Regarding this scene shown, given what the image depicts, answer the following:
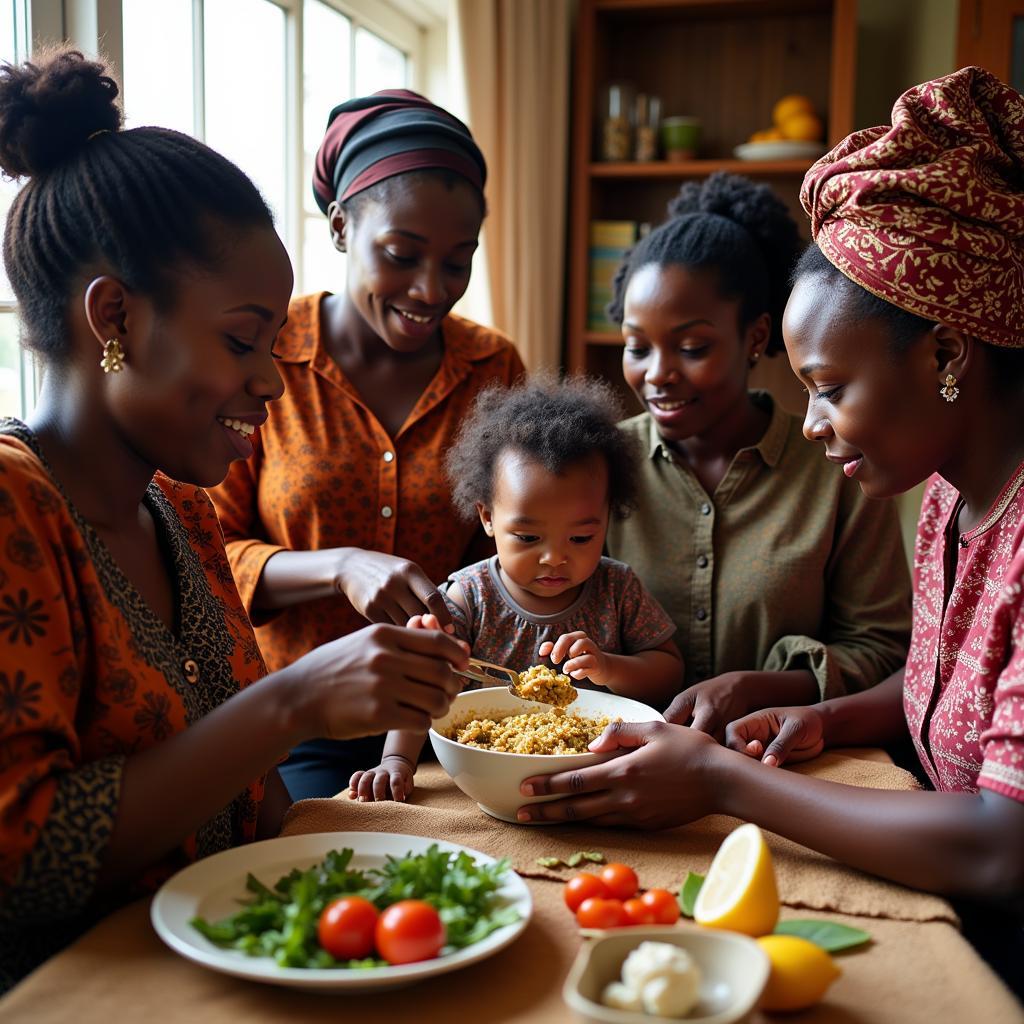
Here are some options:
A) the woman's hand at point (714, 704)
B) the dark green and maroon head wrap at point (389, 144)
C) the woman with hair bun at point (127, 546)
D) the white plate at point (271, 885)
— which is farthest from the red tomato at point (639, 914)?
the dark green and maroon head wrap at point (389, 144)

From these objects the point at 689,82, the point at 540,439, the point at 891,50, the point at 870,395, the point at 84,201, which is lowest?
the point at 540,439

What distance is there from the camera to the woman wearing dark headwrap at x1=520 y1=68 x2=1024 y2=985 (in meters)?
1.27

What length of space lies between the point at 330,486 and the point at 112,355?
0.91 m

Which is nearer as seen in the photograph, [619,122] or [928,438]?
[928,438]

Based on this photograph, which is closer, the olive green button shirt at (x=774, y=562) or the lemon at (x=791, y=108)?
the olive green button shirt at (x=774, y=562)

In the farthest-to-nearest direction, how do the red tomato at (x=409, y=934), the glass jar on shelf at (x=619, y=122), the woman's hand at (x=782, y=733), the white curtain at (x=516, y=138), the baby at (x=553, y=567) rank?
1. the glass jar on shelf at (x=619, y=122)
2. the white curtain at (x=516, y=138)
3. the baby at (x=553, y=567)
4. the woman's hand at (x=782, y=733)
5. the red tomato at (x=409, y=934)

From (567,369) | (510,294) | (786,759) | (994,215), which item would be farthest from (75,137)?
(567,369)

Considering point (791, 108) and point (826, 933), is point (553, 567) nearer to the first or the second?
point (826, 933)

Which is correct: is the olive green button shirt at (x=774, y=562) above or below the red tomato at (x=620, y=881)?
above

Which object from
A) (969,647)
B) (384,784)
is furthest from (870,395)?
(384,784)

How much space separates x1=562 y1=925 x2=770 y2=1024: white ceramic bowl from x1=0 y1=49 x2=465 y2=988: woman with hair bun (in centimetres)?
36

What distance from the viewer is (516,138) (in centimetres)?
384

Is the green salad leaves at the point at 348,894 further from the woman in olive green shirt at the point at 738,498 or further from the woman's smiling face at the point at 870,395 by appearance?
the woman in olive green shirt at the point at 738,498

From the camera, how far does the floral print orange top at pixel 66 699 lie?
3.57ft
